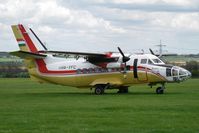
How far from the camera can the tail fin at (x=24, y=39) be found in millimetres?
44938

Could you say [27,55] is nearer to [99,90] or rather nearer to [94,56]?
[94,56]

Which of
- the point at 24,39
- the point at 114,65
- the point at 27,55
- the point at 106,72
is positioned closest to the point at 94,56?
the point at 106,72

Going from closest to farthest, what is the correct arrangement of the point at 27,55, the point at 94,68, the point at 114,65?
the point at 114,65
the point at 94,68
the point at 27,55

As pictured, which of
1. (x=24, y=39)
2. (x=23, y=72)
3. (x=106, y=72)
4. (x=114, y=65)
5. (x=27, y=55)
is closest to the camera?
(x=114, y=65)

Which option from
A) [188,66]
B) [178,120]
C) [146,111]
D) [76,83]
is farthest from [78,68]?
[188,66]

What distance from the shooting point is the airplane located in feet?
133

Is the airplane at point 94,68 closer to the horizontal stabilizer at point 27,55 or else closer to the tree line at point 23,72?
the horizontal stabilizer at point 27,55

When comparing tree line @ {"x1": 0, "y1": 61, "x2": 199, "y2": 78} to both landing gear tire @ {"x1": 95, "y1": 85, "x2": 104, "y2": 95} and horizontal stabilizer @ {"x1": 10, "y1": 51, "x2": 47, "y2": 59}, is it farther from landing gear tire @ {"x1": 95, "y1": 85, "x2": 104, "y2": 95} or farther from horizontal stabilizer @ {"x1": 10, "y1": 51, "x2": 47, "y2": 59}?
landing gear tire @ {"x1": 95, "y1": 85, "x2": 104, "y2": 95}

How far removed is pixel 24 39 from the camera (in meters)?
44.9

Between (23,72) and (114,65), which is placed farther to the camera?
(23,72)

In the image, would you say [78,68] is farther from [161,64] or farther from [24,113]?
[24,113]

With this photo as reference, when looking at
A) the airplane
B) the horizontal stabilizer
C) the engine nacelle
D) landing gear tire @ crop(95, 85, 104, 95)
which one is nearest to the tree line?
the airplane

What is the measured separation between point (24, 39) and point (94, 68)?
612 centimetres

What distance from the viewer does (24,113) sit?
23.3 metres
